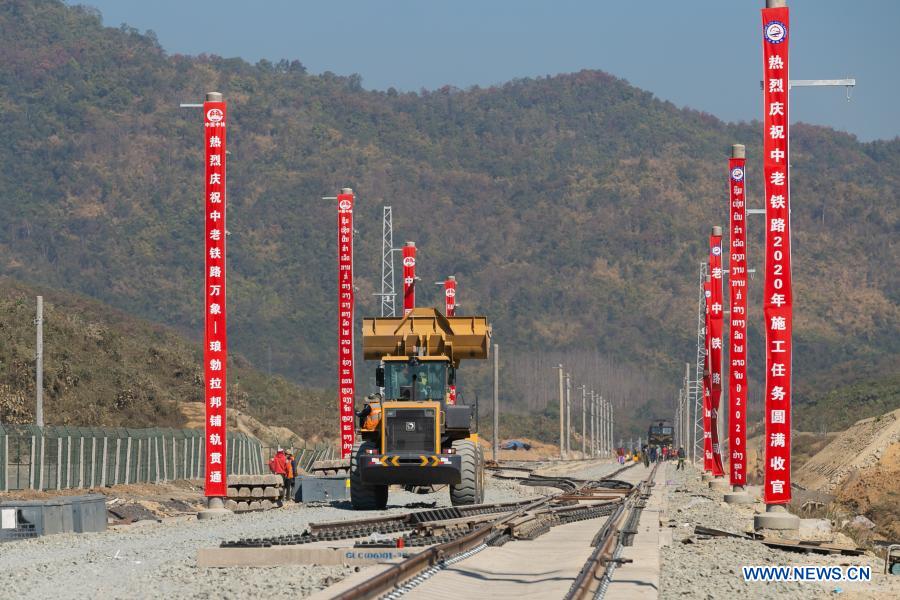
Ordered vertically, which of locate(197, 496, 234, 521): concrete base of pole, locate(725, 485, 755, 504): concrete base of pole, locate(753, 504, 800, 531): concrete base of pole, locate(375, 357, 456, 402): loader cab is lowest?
locate(725, 485, 755, 504): concrete base of pole

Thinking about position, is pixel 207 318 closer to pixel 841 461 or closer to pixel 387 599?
pixel 387 599

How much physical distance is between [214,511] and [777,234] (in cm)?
1371

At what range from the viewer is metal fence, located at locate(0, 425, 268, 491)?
38938 millimetres

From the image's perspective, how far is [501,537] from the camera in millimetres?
23031

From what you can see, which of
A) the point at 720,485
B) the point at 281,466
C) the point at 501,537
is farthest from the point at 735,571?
the point at 720,485

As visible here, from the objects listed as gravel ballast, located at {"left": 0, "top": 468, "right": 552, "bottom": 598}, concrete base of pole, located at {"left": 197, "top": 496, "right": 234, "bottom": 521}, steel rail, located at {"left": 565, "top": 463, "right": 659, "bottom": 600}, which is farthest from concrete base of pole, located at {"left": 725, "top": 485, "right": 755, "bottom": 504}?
gravel ballast, located at {"left": 0, "top": 468, "right": 552, "bottom": 598}

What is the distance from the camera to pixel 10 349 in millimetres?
67062

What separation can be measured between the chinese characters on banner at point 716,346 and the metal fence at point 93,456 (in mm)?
17417

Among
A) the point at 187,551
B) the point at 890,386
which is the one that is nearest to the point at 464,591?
the point at 187,551

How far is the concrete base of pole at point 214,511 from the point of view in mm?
32344

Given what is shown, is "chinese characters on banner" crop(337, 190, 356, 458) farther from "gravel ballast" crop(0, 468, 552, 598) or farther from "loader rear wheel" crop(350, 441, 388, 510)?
"gravel ballast" crop(0, 468, 552, 598)

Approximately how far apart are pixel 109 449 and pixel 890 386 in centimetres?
10664

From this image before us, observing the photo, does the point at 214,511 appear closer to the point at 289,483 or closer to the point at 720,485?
the point at 289,483

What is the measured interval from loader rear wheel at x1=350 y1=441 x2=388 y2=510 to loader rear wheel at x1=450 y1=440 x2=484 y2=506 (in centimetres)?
172
